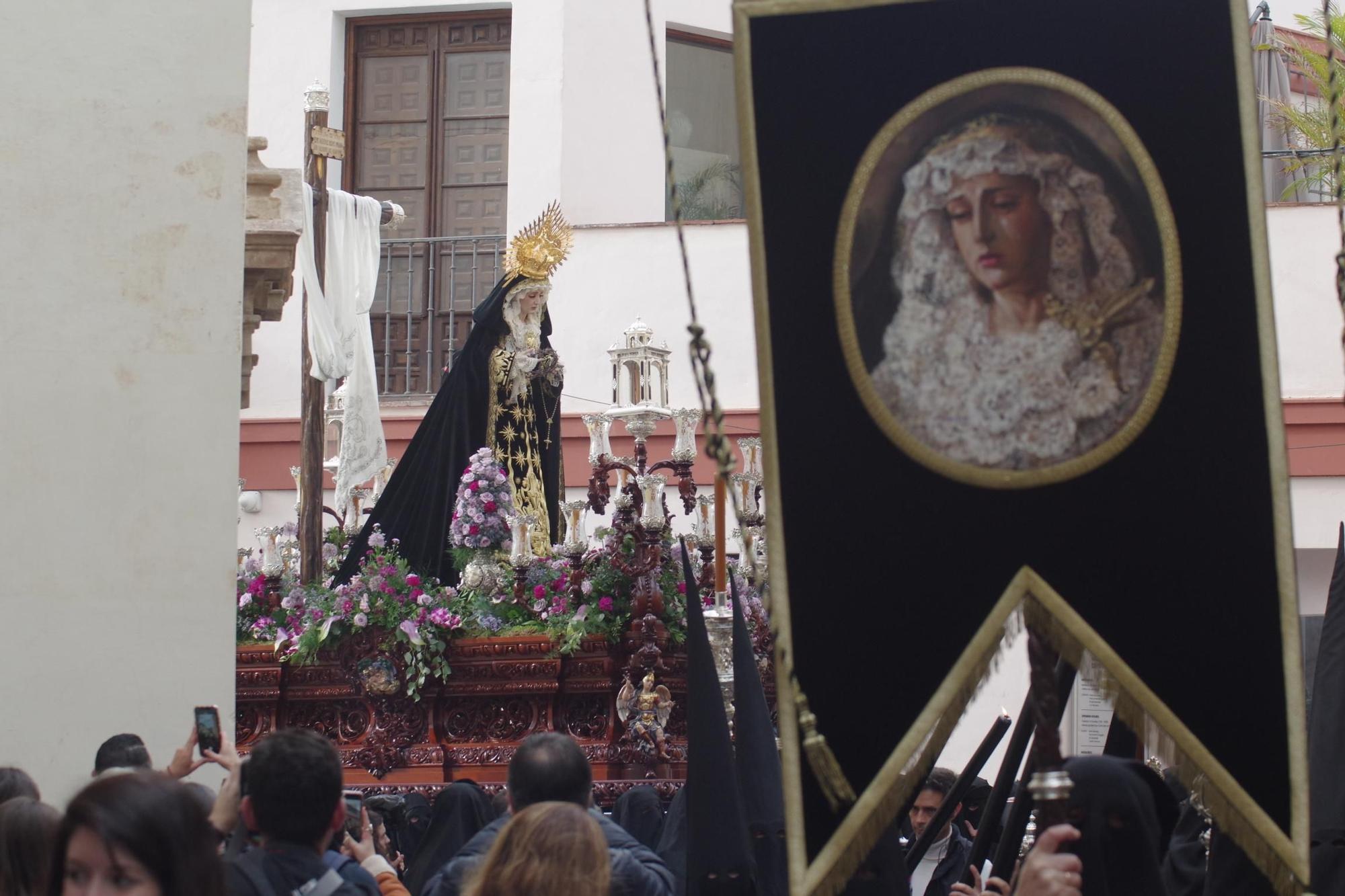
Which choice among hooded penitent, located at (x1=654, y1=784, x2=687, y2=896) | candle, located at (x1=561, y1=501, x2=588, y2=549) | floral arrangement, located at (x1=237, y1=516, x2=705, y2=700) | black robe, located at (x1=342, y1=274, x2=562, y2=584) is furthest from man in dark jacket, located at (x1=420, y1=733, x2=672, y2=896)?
black robe, located at (x1=342, y1=274, x2=562, y2=584)

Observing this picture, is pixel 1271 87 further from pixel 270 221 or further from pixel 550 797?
pixel 550 797

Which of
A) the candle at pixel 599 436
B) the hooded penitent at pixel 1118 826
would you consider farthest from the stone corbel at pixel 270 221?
the hooded penitent at pixel 1118 826

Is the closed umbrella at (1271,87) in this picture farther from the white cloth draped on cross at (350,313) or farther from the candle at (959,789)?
the candle at (959,789)

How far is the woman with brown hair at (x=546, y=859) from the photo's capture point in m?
2.93

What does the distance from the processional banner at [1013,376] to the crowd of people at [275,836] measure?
486 mm

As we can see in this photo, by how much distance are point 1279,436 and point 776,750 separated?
182 centimetres

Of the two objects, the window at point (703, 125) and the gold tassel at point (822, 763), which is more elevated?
the window at point (703, 125)

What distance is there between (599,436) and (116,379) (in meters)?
2.73

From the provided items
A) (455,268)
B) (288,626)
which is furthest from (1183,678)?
(455,268)

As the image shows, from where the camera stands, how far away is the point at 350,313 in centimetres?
997

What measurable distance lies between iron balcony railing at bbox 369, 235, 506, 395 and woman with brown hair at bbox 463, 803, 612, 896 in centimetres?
1205

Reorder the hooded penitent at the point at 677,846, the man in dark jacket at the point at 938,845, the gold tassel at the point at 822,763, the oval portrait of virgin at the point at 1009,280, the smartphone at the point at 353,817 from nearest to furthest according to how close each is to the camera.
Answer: the gold tassel at the point at 822,763
the oval portrait of virgin at the point at 1009,280
the smartphone at the point at 353,817
the man in dark jacket at the point at 938,845
the hooded penitent at the point at 677,846

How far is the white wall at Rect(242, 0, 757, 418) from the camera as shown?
14.4 metres

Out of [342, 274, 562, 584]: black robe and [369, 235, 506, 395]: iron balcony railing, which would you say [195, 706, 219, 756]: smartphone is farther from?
[369, 235, 506, 395]: iron balcony railing
